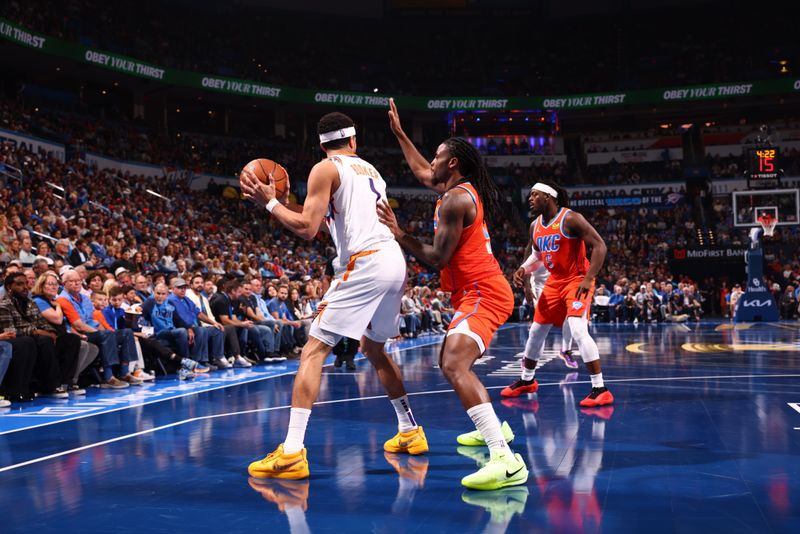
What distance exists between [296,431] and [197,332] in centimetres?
625

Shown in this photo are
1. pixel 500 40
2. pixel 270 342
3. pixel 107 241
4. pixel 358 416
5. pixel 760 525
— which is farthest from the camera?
pixel 500 40

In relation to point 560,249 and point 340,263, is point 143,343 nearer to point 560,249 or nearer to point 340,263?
point 560,249

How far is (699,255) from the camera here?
28844 mm

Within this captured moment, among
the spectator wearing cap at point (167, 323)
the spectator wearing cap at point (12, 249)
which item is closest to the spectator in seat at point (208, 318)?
the spectator wearing cap at point (167, 323)

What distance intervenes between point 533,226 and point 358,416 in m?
2.46

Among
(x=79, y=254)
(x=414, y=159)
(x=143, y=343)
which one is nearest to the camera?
(x=414, y=159)

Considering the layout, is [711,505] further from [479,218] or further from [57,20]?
[57,20]

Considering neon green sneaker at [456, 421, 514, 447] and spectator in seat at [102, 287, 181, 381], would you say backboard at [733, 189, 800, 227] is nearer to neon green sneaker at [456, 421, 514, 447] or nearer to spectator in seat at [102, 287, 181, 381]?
spectator in seat at [102, 287, 181, 381]

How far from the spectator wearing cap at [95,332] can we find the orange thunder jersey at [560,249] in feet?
15.6

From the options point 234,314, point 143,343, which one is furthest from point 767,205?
point 143,343

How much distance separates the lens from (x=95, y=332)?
813cm

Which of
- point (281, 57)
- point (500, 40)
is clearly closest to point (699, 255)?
point (500, 40)

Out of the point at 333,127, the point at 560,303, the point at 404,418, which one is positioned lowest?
the point at 404,418

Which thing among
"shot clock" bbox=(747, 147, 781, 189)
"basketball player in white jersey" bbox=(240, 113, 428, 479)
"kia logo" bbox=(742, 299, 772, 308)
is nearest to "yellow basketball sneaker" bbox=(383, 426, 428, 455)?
"basketball player in white jersey" bbox=(240, 113, 428, 479)
